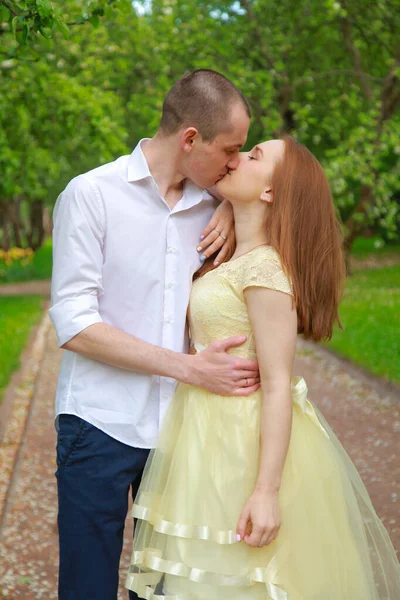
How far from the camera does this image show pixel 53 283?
2.68 metres

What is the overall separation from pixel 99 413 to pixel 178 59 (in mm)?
16007

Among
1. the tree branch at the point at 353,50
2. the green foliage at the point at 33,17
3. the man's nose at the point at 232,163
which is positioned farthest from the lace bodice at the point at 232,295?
the tree branch at the point at 353,50

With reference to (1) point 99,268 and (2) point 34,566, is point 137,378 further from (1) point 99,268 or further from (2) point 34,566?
(2) point 34,566

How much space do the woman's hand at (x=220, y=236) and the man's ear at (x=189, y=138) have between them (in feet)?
0.88

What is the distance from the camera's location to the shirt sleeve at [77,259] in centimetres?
258

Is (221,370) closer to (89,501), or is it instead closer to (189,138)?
(89,501)

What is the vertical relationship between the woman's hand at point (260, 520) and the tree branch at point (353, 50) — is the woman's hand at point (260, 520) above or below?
below

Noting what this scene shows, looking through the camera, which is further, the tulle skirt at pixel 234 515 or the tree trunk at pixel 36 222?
the tree trunk at pixel 36 222

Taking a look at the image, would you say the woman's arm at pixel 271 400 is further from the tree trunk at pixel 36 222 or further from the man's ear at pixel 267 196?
the tree trunk at pixel 36 222

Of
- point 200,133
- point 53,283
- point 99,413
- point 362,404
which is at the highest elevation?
point 200,133

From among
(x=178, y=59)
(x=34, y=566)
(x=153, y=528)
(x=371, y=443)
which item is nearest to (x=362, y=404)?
(x=371, y=443)

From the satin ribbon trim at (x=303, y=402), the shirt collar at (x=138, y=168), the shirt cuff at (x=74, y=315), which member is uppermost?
the shirt collar at (x=138, y=168)

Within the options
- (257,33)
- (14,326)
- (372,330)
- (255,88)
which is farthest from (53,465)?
(257,33)

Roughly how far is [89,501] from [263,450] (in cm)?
62
